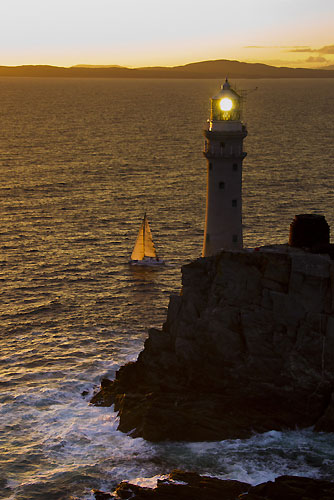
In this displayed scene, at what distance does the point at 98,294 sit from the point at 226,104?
74.2 ft

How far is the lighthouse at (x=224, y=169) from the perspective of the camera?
2258 inches

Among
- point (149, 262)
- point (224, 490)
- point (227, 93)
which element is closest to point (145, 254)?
point (149, 262)

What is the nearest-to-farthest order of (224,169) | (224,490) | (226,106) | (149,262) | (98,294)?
(224,490) < (224,169) < (226,106) < (98,294) < (149,262)

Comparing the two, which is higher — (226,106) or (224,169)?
(226,106)

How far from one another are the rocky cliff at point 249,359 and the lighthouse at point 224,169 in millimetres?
9782

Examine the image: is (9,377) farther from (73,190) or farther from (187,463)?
(73,190)

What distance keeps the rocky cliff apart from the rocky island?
60 mm

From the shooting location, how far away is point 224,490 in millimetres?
38062

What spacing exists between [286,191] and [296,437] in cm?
7044

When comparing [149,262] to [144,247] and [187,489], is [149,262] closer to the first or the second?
[144,247]

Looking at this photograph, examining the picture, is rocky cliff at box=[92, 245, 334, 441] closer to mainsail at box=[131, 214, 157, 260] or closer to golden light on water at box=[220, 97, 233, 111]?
golden light on water at box=[220, 97, 233, 111]

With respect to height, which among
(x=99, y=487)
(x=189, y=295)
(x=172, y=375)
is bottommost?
(x=99, y=487)

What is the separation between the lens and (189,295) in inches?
1945

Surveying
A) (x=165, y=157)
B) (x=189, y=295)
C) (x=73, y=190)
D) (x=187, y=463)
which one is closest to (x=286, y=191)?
(x=73, y=190)
